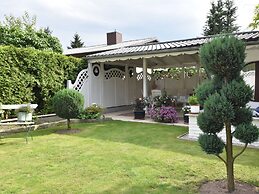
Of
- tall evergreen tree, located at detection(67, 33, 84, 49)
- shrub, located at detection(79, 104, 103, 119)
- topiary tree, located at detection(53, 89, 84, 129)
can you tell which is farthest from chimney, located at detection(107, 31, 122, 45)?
tall evergreen tree, located at detection(67, 33, 84, 49)

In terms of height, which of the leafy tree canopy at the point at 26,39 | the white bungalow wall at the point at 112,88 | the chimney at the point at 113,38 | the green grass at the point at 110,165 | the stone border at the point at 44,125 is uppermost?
the chimney at the point at 113,38

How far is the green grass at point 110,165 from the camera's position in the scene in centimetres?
351

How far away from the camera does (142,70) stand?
44.1 ft

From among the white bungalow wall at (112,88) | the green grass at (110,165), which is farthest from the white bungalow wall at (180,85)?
the green grass at (110,165)

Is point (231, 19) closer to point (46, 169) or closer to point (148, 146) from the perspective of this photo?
point (148, 146)

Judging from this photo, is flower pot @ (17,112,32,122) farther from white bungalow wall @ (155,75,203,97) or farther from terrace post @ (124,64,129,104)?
white bungalow wall @ (155,75,203,97)

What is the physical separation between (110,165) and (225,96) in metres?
2.32

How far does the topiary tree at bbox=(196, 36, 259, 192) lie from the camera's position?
3088 mm

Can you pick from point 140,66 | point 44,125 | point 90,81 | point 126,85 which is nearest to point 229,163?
point 44,125

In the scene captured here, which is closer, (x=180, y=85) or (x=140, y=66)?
(x=140, y=66)

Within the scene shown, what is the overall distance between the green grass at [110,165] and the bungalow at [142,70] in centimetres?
378

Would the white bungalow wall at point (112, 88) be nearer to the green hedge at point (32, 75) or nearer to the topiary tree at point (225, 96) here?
the green hedge at point (32, 75)

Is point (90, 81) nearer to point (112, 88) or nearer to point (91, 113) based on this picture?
point (112, 88)

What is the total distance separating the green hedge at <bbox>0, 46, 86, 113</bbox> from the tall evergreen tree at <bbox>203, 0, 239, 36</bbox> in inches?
1080
